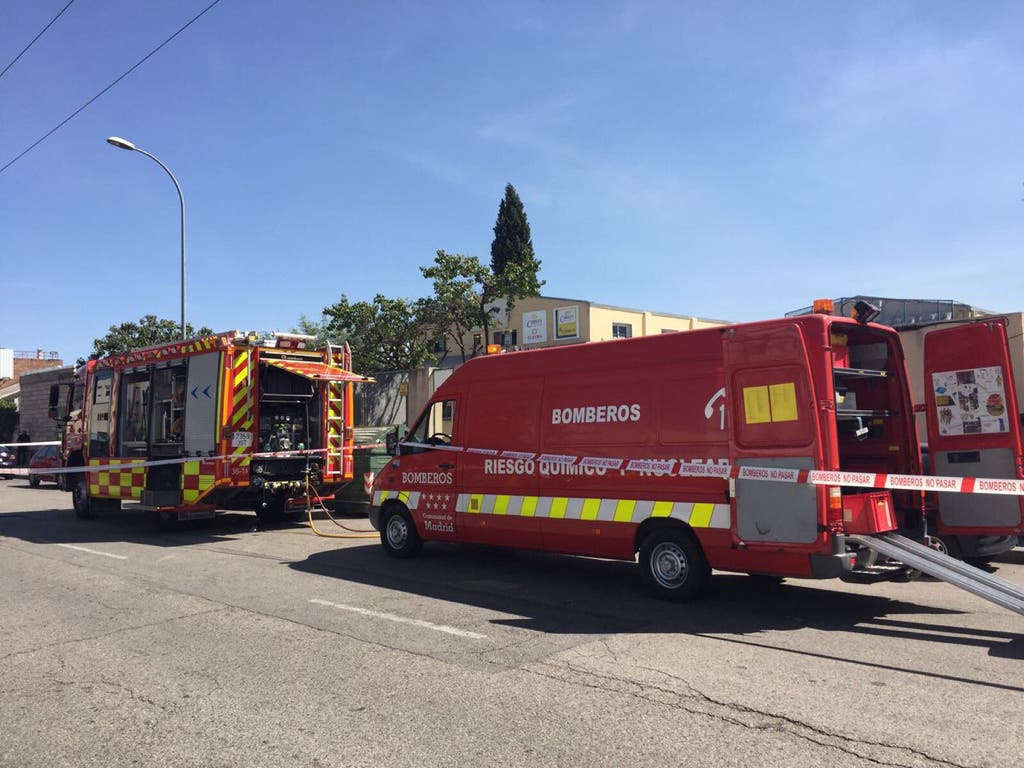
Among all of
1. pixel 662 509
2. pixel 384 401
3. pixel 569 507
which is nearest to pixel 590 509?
pixel 569 507

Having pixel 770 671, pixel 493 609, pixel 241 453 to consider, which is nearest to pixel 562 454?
pixel 493 609

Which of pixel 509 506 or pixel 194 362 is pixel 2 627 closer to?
pixel 509 506

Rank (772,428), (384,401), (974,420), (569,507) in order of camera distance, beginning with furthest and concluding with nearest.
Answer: (384,401) → (569,507) → (974,420) → (772,428)

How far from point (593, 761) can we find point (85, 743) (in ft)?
8.88

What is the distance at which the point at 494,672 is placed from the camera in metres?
5.23

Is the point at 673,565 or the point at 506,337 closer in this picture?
the point at 673,565

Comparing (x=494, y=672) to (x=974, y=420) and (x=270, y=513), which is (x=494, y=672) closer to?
(x=974, y=420)

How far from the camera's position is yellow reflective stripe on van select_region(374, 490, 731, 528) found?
6982 mm

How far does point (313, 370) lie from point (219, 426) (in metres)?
1.92

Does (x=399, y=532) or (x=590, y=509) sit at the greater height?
(x=590, y=509)

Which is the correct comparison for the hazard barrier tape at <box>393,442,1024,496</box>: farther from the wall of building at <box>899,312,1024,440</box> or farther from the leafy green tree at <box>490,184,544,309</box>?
the leafy green tree at <box>490,184,544,309</box>

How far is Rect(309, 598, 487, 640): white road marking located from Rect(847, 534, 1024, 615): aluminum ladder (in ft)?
10.6

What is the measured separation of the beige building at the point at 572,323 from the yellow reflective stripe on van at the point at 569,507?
127 ft

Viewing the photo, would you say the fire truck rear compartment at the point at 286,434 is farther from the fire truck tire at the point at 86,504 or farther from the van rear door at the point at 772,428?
the van rear door at the point at 772,428
